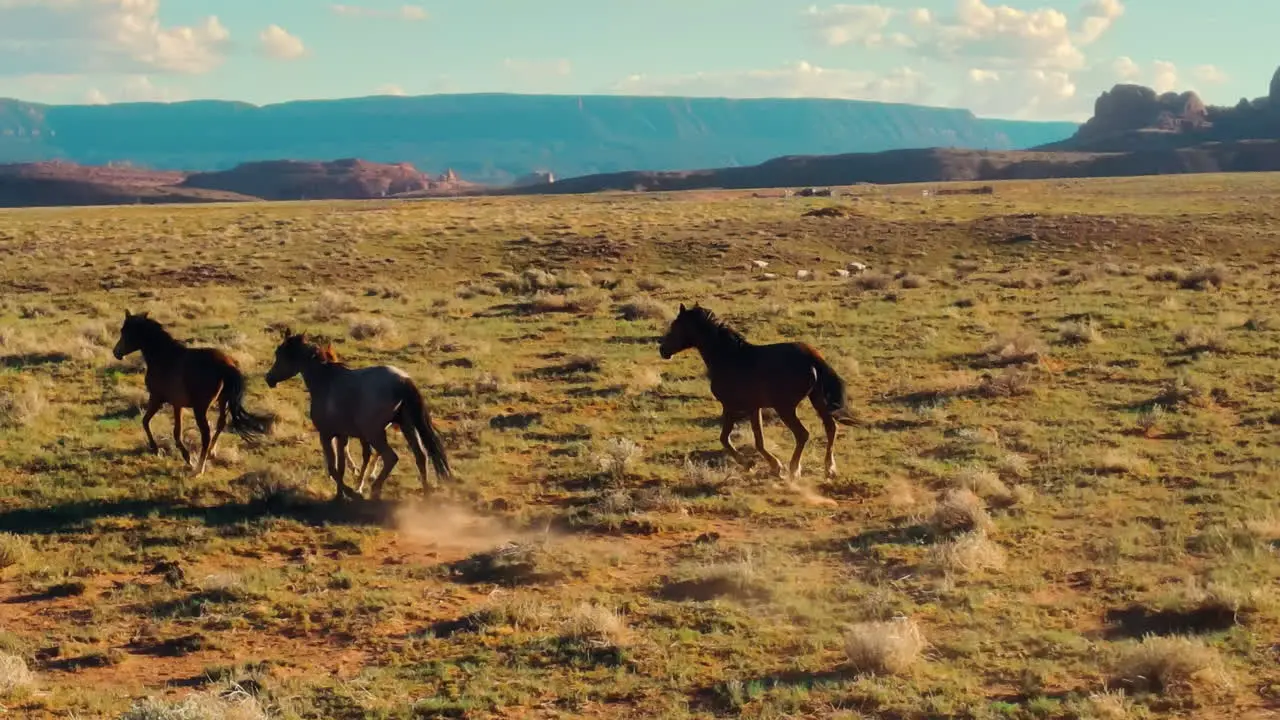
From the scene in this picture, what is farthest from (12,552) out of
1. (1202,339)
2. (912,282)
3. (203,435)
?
(912,282)

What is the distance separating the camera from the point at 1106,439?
1409 cm

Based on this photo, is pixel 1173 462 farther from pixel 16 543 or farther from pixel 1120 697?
pixel 16 543

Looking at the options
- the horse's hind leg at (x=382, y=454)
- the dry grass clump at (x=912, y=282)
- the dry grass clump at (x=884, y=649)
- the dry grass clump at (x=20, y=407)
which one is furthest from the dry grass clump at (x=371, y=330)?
the dry grass clump at (x=884, y=649)

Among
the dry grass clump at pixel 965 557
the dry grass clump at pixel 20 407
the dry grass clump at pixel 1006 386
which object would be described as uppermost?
the dry grass clump at pixel 20 407

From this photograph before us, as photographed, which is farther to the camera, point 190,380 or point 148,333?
point 148,333

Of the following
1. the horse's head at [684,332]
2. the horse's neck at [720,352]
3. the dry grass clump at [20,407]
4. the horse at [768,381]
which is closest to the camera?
the horse at [768,381]

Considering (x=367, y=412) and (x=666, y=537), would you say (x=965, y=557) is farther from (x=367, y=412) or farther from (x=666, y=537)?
(x=367, y=412)

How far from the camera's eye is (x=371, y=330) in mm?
22922

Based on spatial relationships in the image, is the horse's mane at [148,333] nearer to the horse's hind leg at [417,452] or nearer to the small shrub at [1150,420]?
the horse's hind leg at [417,452]

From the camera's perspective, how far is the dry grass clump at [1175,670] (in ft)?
23.3

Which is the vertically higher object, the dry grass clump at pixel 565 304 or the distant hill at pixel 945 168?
the distant hill at pixel 945 168

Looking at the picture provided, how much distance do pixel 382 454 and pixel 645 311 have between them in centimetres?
1451

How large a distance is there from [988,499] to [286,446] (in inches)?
345

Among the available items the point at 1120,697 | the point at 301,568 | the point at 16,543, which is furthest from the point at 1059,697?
the point at 16,543
